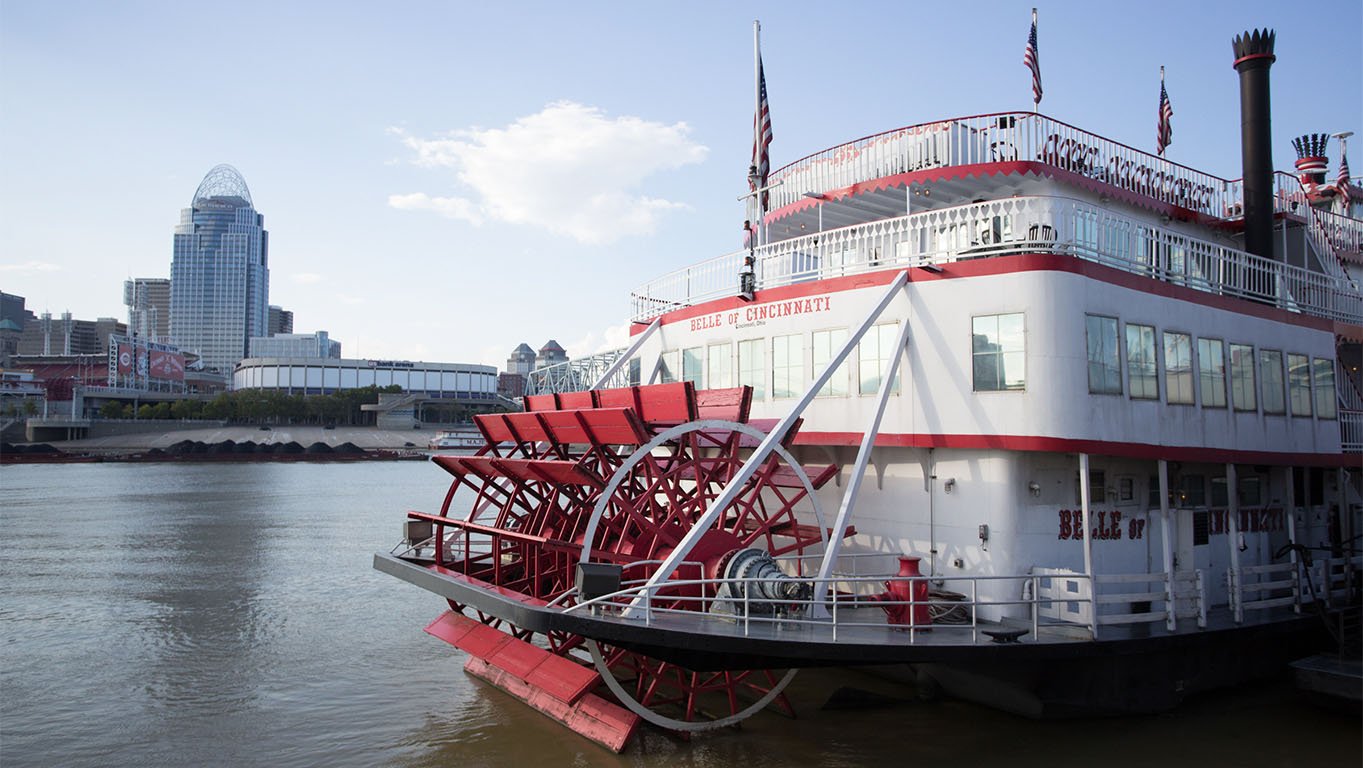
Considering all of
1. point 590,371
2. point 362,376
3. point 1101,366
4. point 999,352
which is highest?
point 362,376

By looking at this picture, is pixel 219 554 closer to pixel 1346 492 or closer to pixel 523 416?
pixel 523 416

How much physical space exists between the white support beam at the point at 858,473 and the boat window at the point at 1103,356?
5.56ft

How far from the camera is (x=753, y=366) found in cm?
1123

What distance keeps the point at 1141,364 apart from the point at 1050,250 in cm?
148

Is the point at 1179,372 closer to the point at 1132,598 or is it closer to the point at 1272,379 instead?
the point at 1272,379

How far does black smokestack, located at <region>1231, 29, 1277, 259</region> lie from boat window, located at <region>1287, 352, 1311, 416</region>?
1.72 m

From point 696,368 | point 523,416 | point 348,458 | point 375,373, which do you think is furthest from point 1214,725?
point 375,373

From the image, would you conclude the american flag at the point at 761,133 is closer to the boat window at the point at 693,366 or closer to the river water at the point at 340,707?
the boat window at the point at 693,366

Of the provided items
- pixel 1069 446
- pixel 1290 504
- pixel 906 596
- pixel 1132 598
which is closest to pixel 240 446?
pixel 906 596

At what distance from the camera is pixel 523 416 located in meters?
11.3

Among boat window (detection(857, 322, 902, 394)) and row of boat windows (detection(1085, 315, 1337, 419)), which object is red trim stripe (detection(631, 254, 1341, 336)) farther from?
boat window (detection(857, 322, 902, 394))

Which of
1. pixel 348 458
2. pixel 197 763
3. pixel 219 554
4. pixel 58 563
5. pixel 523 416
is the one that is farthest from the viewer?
pixel 348 458

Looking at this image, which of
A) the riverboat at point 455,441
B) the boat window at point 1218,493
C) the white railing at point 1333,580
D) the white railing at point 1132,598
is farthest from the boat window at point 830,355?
the riverboat at point 455,441

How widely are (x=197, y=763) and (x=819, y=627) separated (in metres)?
5.91
